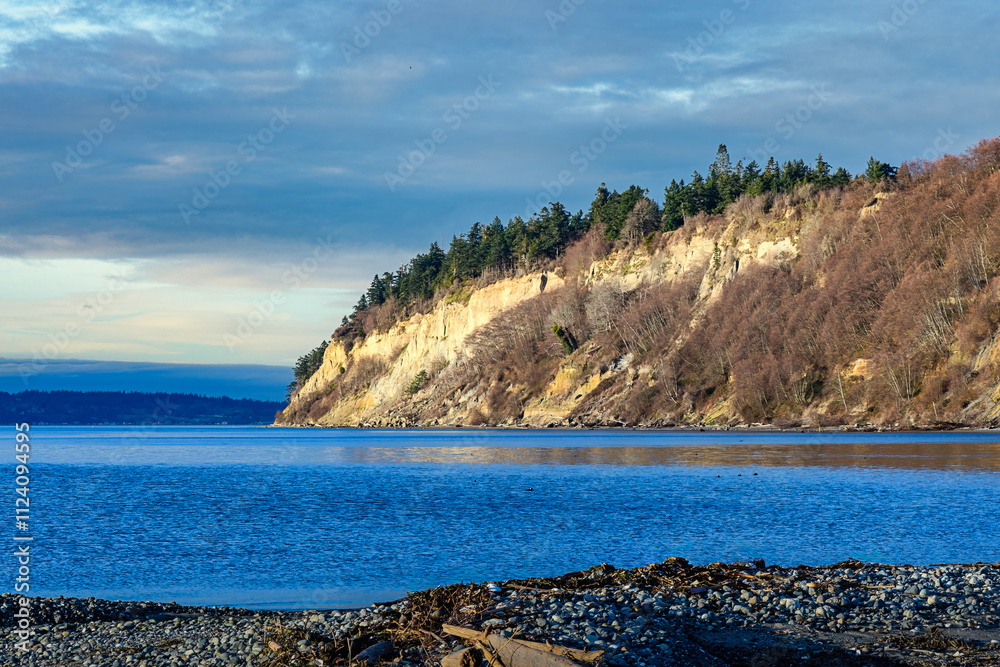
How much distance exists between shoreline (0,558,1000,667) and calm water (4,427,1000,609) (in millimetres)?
2972

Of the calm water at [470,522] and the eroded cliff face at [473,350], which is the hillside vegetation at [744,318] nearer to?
the eroded cliff face at [473,350]

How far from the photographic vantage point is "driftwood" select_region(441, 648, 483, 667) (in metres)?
7.41

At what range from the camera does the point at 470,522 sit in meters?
24.0

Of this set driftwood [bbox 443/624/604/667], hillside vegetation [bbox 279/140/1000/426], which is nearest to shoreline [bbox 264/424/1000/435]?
hillside vegetation [bbox 279/140/1000/426]

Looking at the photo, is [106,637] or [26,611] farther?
[26,611]

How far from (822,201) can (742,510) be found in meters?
85.2

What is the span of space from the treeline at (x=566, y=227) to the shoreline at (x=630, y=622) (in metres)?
103

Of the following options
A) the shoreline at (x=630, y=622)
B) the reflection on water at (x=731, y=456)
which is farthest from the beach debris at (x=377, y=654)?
the reflection on water at (x=731, y=456)

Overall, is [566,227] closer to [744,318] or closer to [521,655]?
[744,318]

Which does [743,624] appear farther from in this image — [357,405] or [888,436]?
[357,405]

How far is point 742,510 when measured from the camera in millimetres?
25453

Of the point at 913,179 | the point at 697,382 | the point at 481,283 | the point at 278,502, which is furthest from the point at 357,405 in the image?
the point at 278,502

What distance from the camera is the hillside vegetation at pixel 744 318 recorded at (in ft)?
249

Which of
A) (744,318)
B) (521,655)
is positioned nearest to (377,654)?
(521,655)
